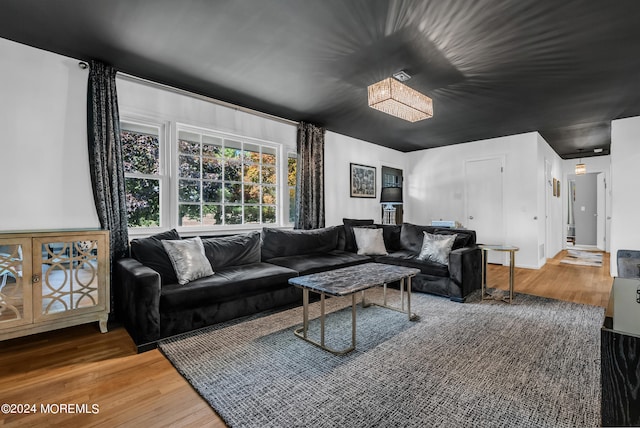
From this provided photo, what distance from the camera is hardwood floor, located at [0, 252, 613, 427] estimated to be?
1.55m

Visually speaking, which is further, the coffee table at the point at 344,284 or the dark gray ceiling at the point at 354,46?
the coffee table at the point at 344,284

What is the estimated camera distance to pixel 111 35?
238 centimetres

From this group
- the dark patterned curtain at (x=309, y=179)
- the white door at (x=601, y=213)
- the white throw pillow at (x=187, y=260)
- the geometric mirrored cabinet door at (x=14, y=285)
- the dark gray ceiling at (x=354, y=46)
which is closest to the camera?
the dark gray ceiling at (x=354, y=46)

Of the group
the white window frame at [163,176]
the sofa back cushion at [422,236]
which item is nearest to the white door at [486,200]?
the sofa back cushion at [422,236]

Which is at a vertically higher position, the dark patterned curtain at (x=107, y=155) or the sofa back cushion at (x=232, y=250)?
the dark patterned curtain at (x=107, y=155)

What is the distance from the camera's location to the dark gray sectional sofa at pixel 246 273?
7.80 feet

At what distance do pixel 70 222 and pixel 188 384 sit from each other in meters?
2.03

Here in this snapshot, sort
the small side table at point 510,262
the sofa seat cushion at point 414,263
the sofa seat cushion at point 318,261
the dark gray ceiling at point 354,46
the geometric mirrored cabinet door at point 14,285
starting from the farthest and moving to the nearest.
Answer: the sofa seat cushion at point 414,263, the sofa seat cushion at point 318,261, the small side table at point 510,262, the geometric mirrored cabinet door at point 14,285, the dark gray ceiling at point 354,46

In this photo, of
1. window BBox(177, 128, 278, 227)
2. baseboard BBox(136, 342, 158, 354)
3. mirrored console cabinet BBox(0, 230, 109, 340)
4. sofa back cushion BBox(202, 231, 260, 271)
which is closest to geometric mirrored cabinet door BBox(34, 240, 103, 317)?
mirrored console cabinet BBox(0, 230, 109, 340)

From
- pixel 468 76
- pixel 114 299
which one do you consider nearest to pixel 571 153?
pixel 468 76

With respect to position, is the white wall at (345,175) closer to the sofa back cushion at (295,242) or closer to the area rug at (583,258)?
the sofa back cushion at (295,242)

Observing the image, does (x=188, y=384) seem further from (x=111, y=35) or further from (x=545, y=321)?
(x=545, y=321)

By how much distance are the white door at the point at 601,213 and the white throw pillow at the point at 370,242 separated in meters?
6.65

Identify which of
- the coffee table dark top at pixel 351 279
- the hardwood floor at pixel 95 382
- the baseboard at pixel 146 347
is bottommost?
the hardwood floor at pixel 95 382
